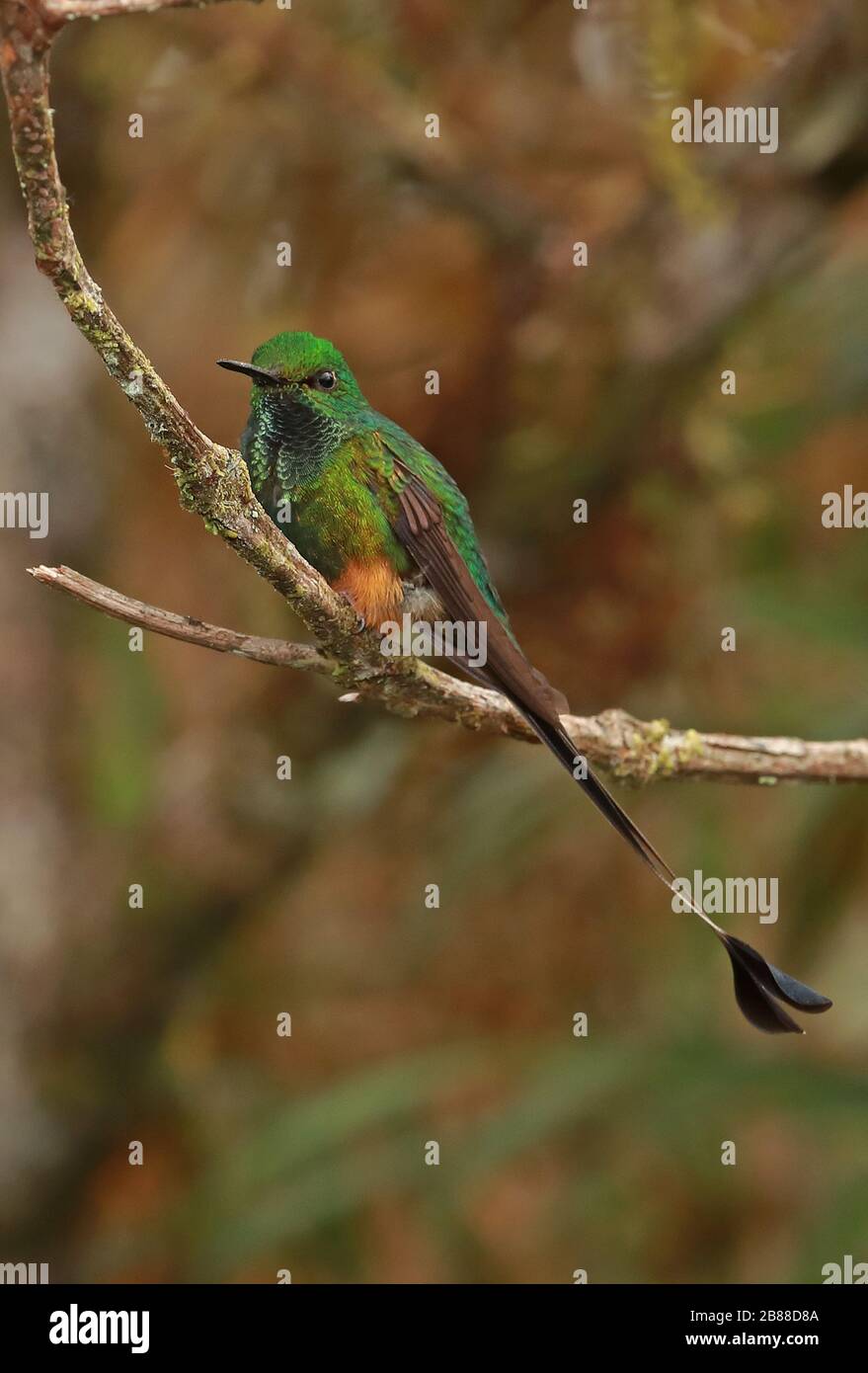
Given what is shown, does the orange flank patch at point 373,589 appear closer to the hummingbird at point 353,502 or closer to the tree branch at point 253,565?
the hummingbird at point 353,502

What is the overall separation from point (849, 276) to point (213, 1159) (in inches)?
161

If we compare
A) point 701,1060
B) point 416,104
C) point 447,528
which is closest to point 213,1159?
point 701,1060

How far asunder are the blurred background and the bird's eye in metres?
1.96

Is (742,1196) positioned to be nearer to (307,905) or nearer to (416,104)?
(307,905)

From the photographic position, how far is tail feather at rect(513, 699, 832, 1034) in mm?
2844

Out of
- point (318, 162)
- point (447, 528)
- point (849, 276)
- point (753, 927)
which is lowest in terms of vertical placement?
point (753, 927)

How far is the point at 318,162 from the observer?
207 inches

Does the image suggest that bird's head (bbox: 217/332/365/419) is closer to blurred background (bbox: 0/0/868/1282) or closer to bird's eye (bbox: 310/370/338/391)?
bird's eye (bbox: 310/370/338/391)

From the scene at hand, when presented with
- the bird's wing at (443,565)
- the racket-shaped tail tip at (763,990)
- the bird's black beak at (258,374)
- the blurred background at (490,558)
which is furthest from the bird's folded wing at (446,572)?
the blurred background at (490,558)

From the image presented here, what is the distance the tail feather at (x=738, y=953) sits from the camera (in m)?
2.84

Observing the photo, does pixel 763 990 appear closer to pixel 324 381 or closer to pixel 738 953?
pixel 738 953

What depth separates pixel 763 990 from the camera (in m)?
2.98

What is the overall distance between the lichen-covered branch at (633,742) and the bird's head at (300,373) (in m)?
0.53

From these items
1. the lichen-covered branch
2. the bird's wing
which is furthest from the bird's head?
the lichen-covered branch
